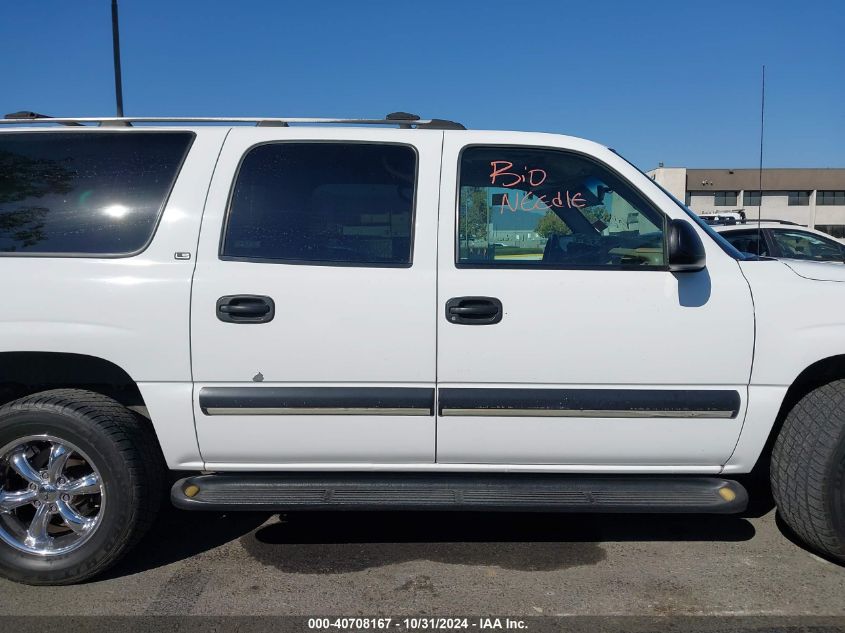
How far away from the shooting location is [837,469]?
2871mm

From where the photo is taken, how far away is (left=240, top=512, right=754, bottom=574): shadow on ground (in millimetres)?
3232

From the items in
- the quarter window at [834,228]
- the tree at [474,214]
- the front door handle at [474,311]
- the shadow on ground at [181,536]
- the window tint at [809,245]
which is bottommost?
the shadow on ground at [181,536]

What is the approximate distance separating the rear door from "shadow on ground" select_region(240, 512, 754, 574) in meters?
0.59

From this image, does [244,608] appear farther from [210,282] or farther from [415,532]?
[210,282]

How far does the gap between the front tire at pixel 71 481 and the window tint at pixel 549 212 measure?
1774mm

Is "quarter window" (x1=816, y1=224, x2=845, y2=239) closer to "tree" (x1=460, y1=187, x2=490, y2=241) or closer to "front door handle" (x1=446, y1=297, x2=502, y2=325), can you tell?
"tree" (x1=460, y1=187, x2=490, y2=241)

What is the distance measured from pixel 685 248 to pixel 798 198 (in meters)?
53.4

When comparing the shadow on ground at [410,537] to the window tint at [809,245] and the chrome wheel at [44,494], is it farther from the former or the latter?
the window tint at [809,245]

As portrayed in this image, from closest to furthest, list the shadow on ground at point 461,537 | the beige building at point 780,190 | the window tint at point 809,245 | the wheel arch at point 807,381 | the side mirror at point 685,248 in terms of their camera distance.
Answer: the side mirror at point 685,248
the wheel arch at point 807,381
the shadow on ground at point 461,537
the window tint at point 809,245
the beige building at point 780,190

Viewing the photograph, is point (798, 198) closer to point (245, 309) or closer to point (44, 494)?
point (245, 309)

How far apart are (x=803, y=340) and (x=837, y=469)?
0.58 metres

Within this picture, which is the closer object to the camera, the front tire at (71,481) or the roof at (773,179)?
the front tire at (71,481)

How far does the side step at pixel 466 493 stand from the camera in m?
2.91

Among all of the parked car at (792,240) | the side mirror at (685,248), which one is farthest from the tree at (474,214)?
the parked car at (792,240)
